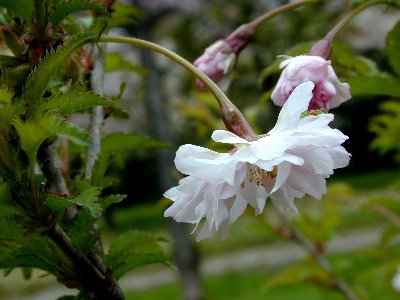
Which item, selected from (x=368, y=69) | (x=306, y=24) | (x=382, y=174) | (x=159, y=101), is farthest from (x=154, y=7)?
(x=368, y=69)

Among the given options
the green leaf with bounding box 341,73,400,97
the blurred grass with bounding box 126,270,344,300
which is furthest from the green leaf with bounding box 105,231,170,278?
the blurred grass with bounding box 126,270,344,300

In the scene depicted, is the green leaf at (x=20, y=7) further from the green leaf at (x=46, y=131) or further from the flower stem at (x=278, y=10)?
the flower stem at (x=278, y=10)

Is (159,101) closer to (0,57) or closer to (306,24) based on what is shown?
(306,24)

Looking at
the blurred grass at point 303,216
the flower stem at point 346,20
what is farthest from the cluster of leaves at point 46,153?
the blurred grass at point 303,216

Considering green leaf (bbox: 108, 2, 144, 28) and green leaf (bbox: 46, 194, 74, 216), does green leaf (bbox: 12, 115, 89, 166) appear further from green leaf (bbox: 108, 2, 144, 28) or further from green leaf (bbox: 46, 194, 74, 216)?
green leaf (bbox: 108, 2, 144, 28)

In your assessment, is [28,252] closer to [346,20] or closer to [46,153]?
[46,153]

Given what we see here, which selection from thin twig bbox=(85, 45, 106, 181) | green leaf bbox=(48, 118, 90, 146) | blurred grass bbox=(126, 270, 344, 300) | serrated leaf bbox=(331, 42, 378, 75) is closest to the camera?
green leaf bbox=(48, 118, 90, 146)
